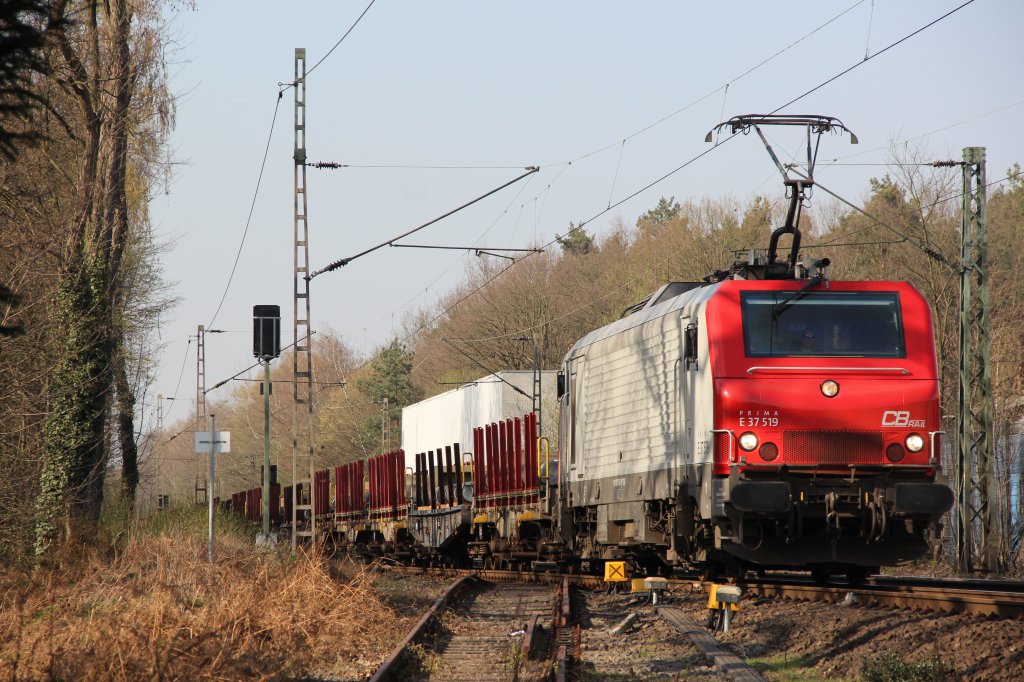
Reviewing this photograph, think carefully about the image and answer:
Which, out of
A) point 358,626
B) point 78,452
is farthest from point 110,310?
point 358,626

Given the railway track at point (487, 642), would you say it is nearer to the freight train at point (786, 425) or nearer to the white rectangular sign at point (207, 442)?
the freight train at point (786, 425)

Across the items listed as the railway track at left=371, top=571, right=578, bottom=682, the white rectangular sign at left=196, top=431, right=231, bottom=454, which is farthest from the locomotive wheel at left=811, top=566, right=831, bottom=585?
the white rectangular sign at left=196, top=431, right=231, bottom=454

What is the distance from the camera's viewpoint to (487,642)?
12078 mm

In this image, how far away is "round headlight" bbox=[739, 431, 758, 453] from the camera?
1264 centimetres

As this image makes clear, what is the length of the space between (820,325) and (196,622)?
22.7ft

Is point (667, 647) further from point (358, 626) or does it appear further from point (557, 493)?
point (557, 493)

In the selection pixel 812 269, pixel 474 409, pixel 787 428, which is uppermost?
pixel 474 409

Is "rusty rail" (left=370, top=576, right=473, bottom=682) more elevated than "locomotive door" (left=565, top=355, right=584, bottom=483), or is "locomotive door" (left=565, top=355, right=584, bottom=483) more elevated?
"locomotive door" (left=565, top=355, right=584, bottom=483)

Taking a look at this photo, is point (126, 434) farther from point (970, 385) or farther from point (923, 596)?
point (923, 596)

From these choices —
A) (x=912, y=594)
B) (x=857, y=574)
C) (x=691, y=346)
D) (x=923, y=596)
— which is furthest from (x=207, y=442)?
(x=923, y=596)

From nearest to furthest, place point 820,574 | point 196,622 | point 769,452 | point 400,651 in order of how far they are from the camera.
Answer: point 400,651 → point 196,622 → point 769,452 → point 820,574

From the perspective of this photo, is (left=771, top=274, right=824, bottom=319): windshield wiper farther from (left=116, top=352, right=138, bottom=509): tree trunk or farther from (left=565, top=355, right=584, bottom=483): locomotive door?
(left=116, top=352, right=138, bottom=509): tree trunk

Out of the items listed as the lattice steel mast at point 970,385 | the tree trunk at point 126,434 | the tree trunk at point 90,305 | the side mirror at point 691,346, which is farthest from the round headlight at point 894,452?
the tree trunk at point 126,434

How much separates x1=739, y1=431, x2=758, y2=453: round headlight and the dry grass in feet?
12.8
